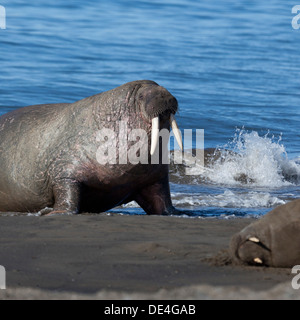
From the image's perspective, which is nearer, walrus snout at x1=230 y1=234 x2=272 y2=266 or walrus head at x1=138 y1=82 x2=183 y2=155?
walrus snout at x1=230 y1=234 x2=272 y2=266

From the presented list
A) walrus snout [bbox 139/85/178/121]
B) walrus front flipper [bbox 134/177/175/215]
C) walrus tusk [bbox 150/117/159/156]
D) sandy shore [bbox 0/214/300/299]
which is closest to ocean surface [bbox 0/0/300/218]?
walrus front flipper [bbox 134/177/175/215]

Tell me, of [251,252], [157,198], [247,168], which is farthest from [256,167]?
[251,252]

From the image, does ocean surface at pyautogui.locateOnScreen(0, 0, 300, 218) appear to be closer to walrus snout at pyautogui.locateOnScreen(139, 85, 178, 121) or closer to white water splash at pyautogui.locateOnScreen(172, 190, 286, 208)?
white water splash at pyautogui.locateOnScreen(172, 190, 286, 208)

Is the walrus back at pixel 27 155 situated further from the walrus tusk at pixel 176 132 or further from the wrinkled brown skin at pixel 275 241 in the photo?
the wrinkled brown skin at pixel 275 241

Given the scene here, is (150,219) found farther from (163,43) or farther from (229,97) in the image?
(163,43)

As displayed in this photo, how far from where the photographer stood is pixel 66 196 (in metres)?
7.60

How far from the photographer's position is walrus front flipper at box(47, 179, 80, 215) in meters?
7.48

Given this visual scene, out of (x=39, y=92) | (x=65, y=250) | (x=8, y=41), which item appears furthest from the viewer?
(x=8, y=41)

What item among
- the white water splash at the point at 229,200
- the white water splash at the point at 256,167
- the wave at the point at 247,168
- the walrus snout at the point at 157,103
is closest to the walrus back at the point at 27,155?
the walrus snout at the point at 157,103

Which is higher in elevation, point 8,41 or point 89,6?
point 89,6
